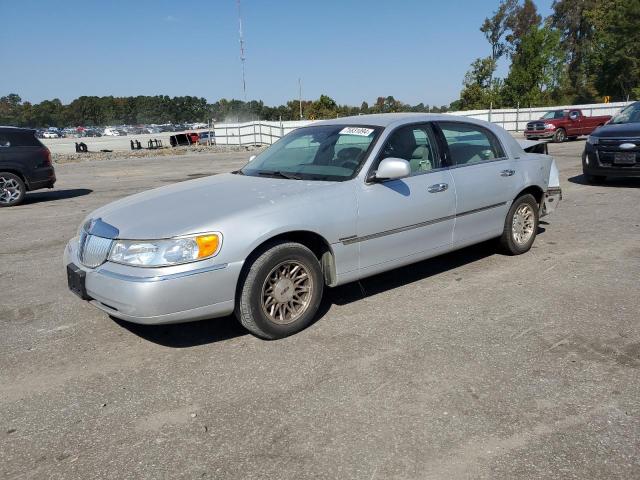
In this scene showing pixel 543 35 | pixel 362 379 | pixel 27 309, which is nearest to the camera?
pixel 362 379

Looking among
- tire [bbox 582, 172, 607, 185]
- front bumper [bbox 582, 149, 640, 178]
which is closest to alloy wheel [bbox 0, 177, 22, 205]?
front bumper [bbox 582, 149, 640, 178]

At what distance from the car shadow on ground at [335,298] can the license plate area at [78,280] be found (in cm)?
52

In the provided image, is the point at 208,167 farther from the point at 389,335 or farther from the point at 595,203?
the point at 389,335

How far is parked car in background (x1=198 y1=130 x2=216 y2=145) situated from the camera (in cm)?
3422

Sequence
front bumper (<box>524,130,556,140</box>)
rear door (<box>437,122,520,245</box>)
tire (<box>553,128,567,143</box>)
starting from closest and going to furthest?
rear door (<box>437,122,520,245</box>)
front bumper (<box>524,130,556,140</box>)
tire (<box>553,128,567,143</box>)

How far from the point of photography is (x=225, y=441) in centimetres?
273

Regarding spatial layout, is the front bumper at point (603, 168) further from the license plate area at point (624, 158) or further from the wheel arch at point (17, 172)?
the wheel arch at point (17, 172)

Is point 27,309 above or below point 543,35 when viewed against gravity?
below

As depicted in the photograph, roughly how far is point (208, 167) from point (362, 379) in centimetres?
Result: 1666

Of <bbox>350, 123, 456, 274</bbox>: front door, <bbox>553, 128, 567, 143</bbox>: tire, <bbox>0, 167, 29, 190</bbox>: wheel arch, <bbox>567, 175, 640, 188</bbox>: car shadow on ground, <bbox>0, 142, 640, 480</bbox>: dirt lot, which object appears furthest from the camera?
<bbox>553, 128, 567, 143</bbox>: tire

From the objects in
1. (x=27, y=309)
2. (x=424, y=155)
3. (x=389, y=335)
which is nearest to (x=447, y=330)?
(x=389, y=335)

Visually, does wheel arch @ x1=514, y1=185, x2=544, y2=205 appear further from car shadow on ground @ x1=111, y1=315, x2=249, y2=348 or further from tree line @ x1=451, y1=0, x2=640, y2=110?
tree line @ x1=451, y1=0, x2=640, y2=110

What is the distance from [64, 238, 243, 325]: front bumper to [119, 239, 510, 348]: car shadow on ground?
1.54ft

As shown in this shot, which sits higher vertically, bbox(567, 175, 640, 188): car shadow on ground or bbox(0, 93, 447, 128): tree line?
bbox(0, 93, 447, 128): tree line
